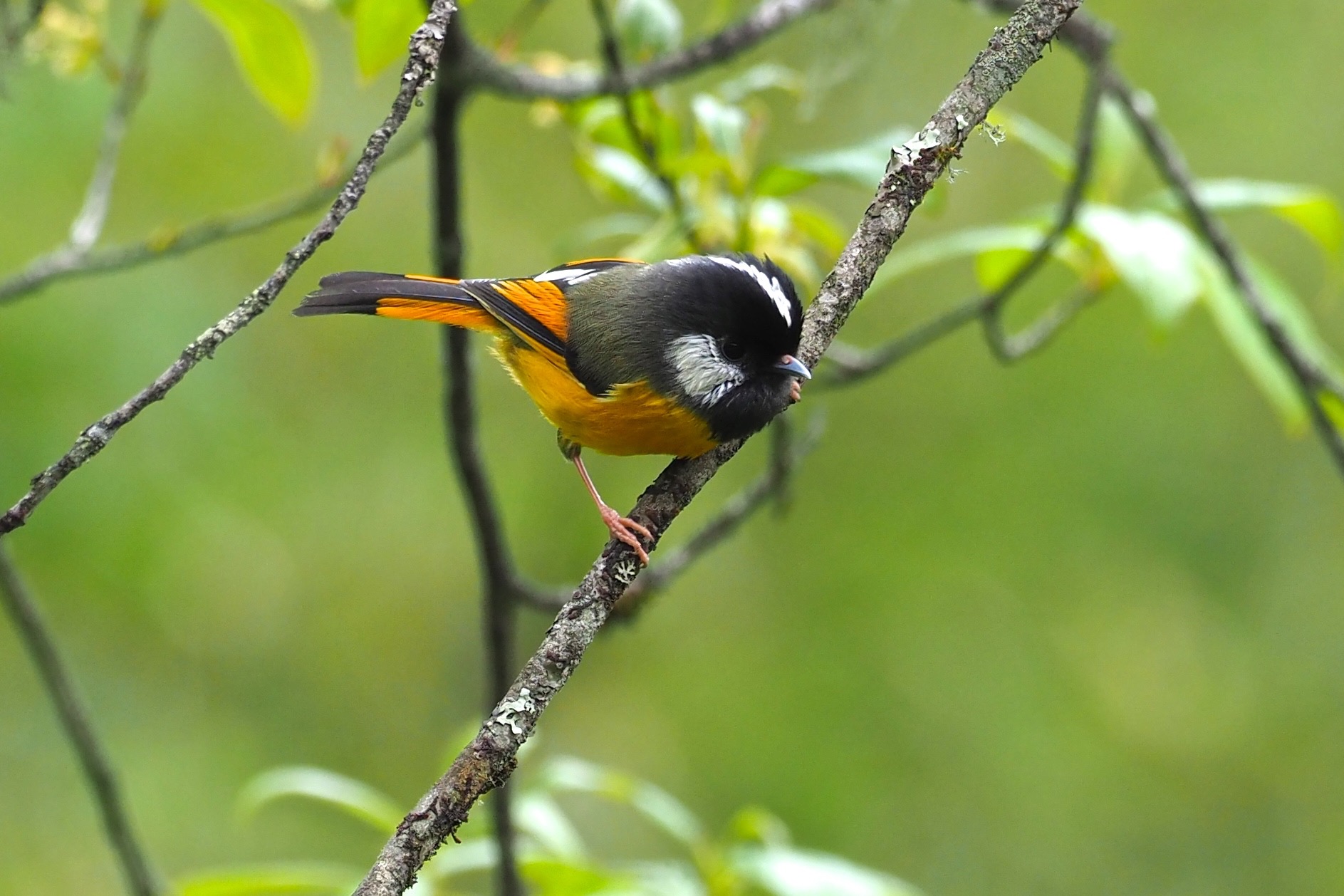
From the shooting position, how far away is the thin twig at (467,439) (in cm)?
279

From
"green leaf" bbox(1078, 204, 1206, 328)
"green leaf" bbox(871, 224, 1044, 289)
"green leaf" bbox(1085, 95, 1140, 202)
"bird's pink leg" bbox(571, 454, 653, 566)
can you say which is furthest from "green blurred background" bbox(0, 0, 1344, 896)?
"bird's pink leg" bbox(571, 454, 653, 566)

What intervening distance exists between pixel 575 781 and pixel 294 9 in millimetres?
3983

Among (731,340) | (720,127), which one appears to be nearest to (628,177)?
(720,127)

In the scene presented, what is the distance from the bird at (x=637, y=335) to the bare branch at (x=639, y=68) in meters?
0.43

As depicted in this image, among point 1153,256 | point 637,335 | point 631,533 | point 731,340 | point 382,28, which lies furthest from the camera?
point 637,335

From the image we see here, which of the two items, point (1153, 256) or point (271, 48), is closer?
point (1153, 256)

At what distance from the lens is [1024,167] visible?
599cm

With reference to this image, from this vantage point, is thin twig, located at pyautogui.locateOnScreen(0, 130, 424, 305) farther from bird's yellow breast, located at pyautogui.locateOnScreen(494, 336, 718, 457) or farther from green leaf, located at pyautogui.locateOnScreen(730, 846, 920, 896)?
green leaf, located at pyautogui.locateOnScreen(730, 846, 920, 896)

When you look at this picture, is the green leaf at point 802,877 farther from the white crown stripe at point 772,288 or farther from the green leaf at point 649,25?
the green leaf at point 649,25

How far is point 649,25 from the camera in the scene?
2990mm

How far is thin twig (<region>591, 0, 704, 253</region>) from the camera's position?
2787 millimetres

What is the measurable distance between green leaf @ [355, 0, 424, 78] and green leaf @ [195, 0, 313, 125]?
0.91 feet

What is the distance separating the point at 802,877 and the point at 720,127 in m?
1.79

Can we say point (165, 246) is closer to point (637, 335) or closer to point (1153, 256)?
point (637, 335)
